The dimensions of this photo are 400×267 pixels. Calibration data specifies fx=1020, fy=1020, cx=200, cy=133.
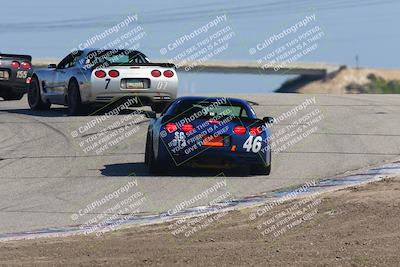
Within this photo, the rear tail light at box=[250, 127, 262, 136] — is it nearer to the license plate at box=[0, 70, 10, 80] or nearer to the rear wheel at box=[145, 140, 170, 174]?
the rear wheel at box=[145, 140, 170, 174]

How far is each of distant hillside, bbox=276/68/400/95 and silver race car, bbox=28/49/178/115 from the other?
97.1 m

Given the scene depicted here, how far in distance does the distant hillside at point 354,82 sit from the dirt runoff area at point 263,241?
107875 millimetres

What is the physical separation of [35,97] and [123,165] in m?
8.71

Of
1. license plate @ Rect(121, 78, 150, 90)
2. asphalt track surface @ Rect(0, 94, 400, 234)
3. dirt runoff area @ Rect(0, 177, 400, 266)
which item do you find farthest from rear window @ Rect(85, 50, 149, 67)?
dirt runoff area @ Rect(0, 177, 400, 266)

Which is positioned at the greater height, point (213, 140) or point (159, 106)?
point (213, 140)

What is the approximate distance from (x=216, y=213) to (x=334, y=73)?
116 metres

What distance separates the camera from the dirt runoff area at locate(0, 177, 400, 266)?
309 inches

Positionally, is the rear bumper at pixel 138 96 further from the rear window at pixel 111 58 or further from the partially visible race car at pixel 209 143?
the partially visible race car at pixel 209 143

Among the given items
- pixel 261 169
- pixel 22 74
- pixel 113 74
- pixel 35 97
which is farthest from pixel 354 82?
pixel 261 169

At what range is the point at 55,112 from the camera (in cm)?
2306

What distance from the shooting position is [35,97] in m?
23.6

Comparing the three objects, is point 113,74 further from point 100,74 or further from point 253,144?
point 253,144

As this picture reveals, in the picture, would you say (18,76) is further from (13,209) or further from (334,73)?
(334,73)

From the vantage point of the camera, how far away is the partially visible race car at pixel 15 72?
Result: 25.8m
